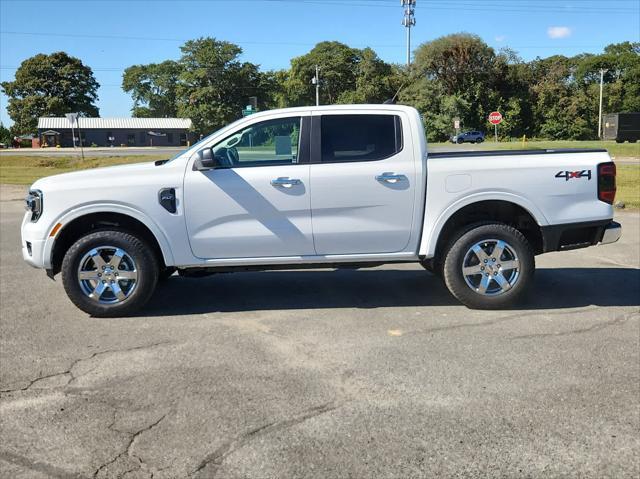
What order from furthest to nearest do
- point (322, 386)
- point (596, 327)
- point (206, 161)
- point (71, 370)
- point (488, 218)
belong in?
point (488, 218)
point (206, 161)
point (596, 327)
point (71, 370)
point (322, 386)

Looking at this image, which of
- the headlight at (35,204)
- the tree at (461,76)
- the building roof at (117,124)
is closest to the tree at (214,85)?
the building roof at (117,124)

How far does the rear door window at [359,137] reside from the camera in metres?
5.64

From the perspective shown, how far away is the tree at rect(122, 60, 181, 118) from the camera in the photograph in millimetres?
117500

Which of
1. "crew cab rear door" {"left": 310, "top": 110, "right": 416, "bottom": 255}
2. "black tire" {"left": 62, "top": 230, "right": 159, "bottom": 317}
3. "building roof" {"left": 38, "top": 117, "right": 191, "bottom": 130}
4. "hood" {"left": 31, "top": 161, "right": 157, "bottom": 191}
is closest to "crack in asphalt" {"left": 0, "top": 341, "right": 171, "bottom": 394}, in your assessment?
"black tire" {"left": 62, "top": 230, "right": 159, "bottom": 317}

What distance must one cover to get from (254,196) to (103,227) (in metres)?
1.51

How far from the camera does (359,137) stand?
224 inches

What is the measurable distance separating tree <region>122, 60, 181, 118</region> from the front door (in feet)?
387

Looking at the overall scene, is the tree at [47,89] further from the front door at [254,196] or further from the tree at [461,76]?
the front door at [254,196]

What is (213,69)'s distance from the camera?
85.2 meters

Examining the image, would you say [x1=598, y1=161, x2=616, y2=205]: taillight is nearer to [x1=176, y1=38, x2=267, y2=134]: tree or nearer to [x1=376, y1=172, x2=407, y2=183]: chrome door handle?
[x1=376, y1=172, x2=407, y2=183]: chrome door handle

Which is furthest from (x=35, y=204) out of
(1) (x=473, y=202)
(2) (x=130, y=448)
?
(1) (x=473, y=202)

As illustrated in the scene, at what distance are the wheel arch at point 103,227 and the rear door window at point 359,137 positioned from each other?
170 cm

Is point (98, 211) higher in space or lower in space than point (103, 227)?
higher

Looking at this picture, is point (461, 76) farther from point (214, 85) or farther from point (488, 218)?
point (488, 218)
